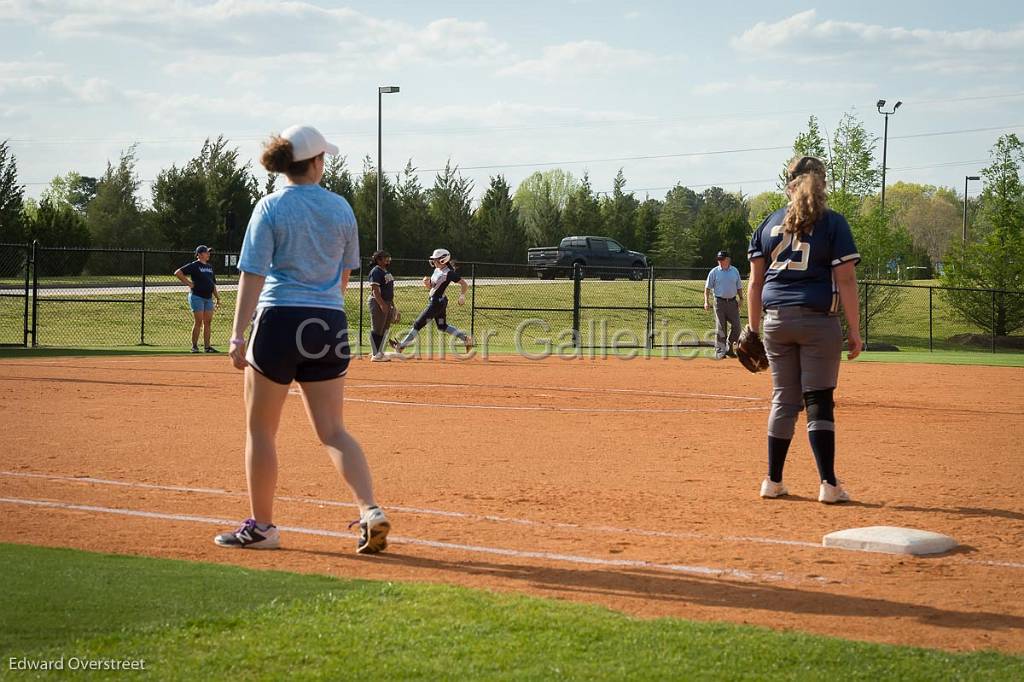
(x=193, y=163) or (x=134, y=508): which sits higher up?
(x=193, y=163)

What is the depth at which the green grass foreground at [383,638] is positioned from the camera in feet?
13.3

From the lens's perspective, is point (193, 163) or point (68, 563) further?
point (193, 163)

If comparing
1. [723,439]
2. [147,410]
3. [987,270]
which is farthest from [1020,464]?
[987,270]

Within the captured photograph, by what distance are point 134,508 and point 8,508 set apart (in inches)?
30.1

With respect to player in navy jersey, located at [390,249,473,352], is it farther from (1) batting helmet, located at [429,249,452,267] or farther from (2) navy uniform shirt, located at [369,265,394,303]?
(2) navy uniform shirt, located at [369,265,394,303]

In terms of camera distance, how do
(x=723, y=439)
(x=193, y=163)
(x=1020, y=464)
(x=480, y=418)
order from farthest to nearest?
(x=193, y=163) → (x=480, y=418) → (x=723, y=439) → (x=1020, y=464)

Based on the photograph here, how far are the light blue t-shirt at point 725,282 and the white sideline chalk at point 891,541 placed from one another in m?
17.8

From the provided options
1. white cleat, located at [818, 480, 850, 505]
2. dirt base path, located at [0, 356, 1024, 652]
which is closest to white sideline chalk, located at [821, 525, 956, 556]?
dirt base path, located at [0, 356, 1024, 652]

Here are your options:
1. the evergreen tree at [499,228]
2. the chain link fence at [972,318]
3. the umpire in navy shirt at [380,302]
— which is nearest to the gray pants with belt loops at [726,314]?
the umpire in navy shirt at [380,302]

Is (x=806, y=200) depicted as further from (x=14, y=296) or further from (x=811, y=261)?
(x=14, y=296)

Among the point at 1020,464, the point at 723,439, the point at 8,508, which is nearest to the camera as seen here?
the point at 8,508

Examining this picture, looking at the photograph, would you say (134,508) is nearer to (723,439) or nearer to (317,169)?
(317,169)

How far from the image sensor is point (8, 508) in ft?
23.4

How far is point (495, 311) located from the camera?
137ft
